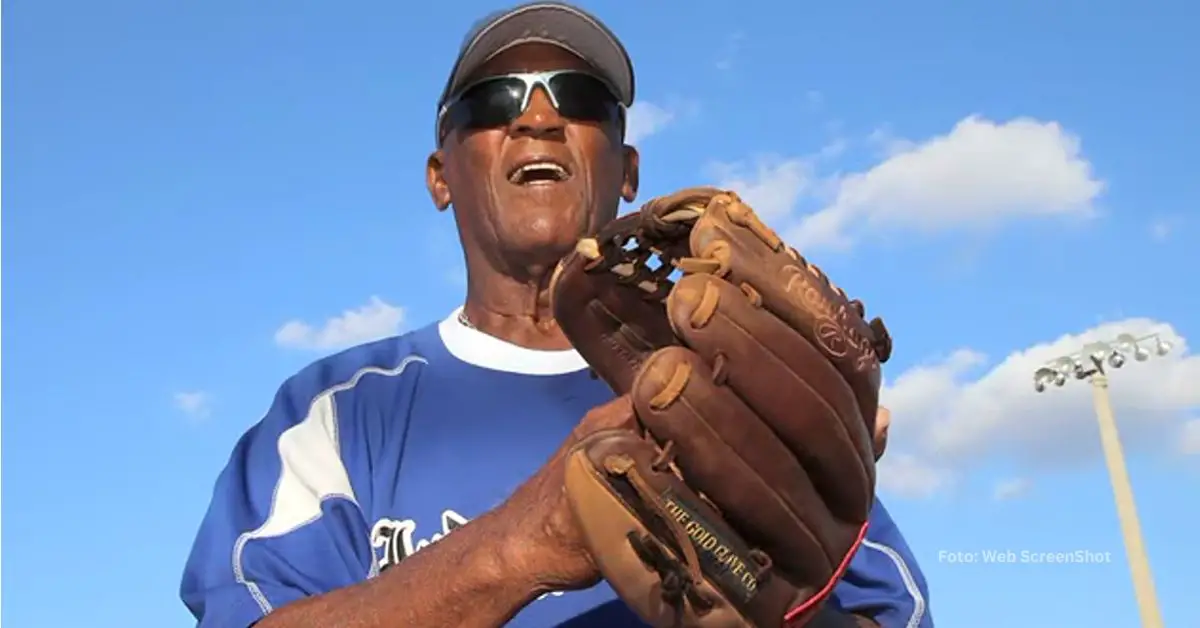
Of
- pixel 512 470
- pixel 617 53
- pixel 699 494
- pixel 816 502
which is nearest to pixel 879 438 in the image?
pixel 816 502

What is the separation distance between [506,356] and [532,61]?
0.90 m

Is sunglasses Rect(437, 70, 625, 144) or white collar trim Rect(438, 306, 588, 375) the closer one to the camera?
white collar trim Rect(438, 306, 588, 375)

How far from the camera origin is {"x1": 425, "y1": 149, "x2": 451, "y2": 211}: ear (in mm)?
3986

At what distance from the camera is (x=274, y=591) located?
9.12 feet

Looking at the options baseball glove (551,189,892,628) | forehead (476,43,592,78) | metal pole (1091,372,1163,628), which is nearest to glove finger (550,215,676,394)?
baseball glove (551,189,892,628)

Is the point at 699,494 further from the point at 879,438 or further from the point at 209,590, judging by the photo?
the point at 209,590

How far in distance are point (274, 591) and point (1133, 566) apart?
17628 mm

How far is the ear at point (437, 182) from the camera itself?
13.1 feet

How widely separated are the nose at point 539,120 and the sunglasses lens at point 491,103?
0.09ft

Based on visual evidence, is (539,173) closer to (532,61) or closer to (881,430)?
(532,61)

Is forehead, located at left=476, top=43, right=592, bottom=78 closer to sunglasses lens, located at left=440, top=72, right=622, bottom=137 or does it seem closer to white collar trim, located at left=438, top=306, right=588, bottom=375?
sunglasses lens, located at left=440, top=72, right=622, bottom=137

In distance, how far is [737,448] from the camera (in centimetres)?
221

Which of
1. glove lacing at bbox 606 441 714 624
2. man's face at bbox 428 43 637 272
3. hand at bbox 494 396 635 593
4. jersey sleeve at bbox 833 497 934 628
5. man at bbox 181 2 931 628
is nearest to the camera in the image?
glove lacing at bbox 606 441 714 624

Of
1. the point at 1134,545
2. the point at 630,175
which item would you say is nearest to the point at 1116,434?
the point at 1134,545
